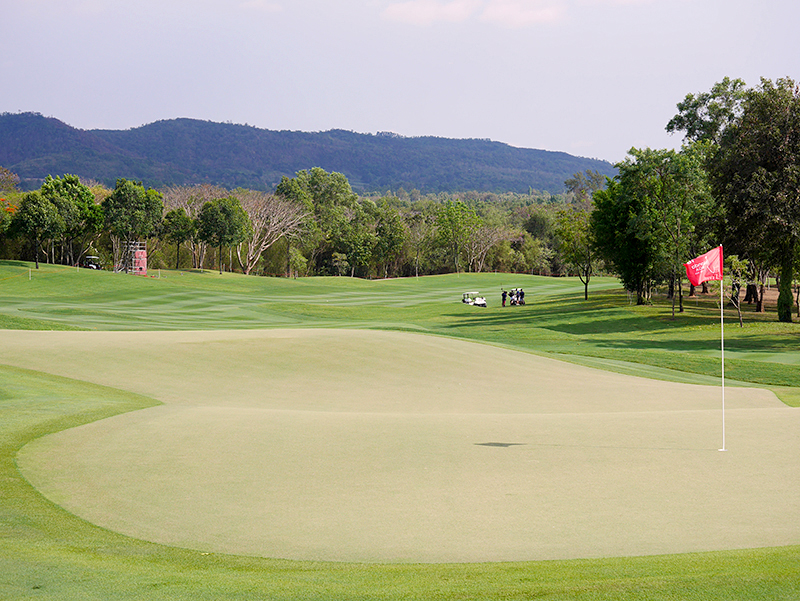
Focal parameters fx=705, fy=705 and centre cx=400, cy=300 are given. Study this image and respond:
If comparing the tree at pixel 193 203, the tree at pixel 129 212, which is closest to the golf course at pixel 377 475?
the tree at pixel 129 212

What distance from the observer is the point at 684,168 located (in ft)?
152

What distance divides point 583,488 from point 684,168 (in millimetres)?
42524

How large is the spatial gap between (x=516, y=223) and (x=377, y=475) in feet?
486

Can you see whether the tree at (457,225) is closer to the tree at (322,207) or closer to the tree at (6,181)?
the tree at (322,207)

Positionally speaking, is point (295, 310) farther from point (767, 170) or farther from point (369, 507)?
point (369, 507)

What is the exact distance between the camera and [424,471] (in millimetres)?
9594

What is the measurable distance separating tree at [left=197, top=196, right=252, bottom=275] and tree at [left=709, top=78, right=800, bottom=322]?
6562 cm

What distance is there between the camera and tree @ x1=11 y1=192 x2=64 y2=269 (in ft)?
248

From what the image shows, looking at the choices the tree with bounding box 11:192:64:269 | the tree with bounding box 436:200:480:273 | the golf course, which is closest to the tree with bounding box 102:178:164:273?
the tree with bounding box 11:192:64:269

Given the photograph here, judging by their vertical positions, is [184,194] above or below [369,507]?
above

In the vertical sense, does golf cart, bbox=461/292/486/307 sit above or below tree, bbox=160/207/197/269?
below

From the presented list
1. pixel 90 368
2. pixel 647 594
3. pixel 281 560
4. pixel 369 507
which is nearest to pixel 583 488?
pixel 369 507

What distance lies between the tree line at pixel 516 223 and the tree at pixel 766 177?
2.8 inches

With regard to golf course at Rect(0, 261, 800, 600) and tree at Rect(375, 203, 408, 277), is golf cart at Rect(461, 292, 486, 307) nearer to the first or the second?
golf course at Rect(0, 261, 800, 600)
